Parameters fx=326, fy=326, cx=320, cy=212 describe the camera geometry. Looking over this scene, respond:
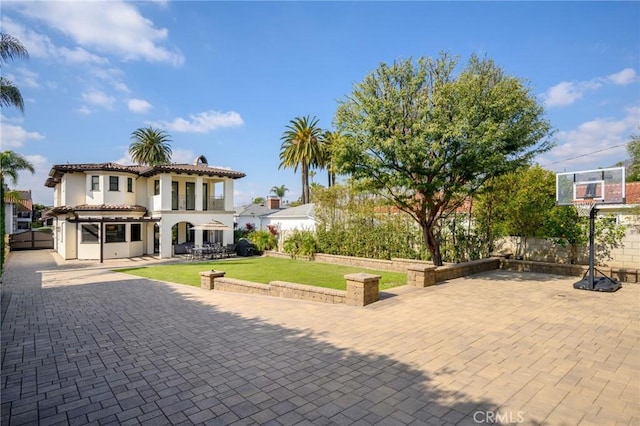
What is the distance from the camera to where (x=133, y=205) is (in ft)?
76.8

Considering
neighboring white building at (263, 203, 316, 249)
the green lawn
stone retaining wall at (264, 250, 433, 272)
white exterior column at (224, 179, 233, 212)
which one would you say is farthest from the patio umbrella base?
white exterior column at (224, 179, 233, 212)

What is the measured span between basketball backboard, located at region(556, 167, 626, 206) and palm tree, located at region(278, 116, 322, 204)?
79.6 ft

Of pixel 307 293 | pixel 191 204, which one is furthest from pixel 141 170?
pixel 307 293

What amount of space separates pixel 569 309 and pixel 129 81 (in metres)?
17.7

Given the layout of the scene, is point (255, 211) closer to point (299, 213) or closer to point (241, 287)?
point (299, 213)

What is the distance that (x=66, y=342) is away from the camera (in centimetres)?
612

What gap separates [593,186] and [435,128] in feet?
18.2

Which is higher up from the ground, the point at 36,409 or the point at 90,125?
the point at 90,125

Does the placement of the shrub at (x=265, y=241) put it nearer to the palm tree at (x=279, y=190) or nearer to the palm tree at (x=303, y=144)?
the palm tree at (x=303, y=144)

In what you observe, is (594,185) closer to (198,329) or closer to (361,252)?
(361,252)

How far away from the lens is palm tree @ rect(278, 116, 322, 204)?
3322cm

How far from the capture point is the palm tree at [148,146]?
44.1 meters

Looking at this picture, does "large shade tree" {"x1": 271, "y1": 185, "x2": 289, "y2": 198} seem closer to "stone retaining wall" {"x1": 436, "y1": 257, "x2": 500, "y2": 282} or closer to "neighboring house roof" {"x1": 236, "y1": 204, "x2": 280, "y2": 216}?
"neighboring house roof" {"x1": 236, "y1": 204, "x2": 280, "y2": 216}

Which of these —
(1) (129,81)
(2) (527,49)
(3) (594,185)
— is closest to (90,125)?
(1) (129,81)
